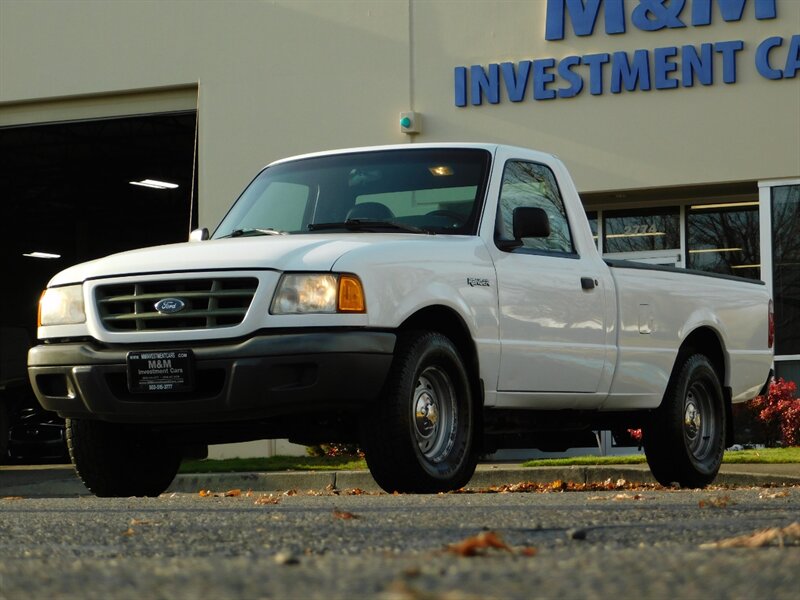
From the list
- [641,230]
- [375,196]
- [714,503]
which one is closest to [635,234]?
[641,230]

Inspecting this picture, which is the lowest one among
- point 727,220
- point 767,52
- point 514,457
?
point 514,457

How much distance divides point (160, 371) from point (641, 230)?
Answer: 12606 millimetres

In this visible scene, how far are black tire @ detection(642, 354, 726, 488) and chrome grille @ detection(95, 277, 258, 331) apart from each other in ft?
11.6

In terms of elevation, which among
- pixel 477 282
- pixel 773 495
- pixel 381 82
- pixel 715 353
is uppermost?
pixel 381 82

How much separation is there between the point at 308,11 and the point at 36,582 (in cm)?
1657

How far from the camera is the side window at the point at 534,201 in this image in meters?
8.71

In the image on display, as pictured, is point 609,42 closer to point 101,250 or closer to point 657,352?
point 657,352

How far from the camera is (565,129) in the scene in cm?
1839

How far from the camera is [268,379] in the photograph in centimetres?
718

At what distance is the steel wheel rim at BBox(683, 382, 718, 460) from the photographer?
32.8 ft

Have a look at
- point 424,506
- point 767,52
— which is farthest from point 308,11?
point 424,506

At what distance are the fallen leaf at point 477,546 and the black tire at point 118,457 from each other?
425 centimetres

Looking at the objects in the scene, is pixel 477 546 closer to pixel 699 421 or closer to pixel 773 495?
pixel 773 495

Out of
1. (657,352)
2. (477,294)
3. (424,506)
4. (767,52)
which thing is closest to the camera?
(424,506)
